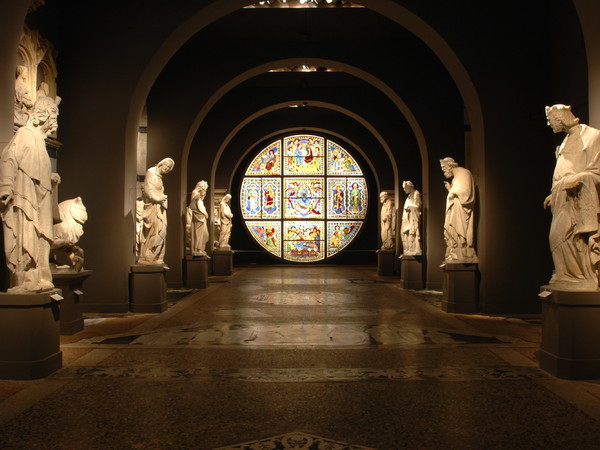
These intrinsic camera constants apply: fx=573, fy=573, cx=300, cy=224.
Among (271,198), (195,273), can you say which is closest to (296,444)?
(195,273)

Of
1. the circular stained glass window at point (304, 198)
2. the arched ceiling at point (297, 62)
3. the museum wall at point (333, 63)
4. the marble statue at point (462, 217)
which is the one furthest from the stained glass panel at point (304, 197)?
the marble statue at point (462, 217)

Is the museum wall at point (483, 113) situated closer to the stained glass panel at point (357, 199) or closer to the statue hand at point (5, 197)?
the statue hand at point (5, 197)

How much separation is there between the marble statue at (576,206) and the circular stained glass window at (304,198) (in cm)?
→ 1837

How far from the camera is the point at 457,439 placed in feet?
11.4

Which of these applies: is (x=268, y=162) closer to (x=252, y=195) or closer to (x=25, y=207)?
(x=252, y=195)

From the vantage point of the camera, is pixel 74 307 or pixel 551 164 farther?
pixel 551 164

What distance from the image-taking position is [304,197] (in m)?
23.9

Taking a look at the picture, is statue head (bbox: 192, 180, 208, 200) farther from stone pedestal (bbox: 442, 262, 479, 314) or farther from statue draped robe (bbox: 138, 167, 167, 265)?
stone pedestal (bbox: 442, 262, 479, 314)

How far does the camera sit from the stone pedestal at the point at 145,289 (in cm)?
908

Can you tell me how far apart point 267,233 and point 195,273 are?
409 inches

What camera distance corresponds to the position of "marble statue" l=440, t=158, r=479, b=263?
9000 millimetres

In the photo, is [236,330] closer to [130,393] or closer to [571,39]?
[130,393]

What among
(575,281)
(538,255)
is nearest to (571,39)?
(538,255)

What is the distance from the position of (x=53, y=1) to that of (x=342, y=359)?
23.0 ft
